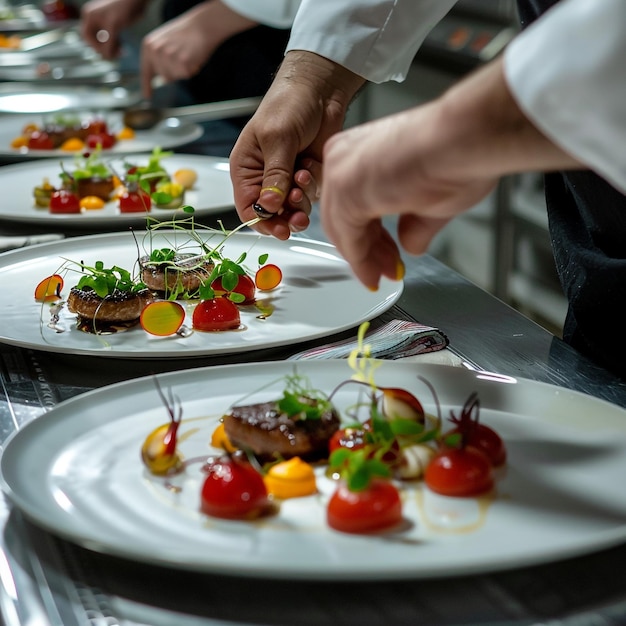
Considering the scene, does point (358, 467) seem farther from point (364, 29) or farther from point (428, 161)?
point (364, 29)

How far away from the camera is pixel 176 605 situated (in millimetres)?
728

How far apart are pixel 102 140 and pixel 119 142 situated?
99mm

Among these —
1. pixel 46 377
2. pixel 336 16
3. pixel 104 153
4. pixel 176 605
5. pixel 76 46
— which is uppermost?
pixel 336 16

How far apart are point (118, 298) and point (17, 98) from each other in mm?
2211

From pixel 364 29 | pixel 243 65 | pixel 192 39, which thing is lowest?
pixel 243 65

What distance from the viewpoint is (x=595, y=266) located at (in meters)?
1.33

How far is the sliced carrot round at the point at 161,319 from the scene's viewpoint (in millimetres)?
1229

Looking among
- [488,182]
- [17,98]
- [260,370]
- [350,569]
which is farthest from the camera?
[17,98]

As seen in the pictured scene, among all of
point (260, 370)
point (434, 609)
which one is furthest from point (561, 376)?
point (434, 609)

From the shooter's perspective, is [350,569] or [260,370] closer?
[350,569]

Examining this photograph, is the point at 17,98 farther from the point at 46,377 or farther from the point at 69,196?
the point at 46,377

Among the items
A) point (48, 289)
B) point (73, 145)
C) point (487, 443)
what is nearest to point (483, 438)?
point (487, 443)

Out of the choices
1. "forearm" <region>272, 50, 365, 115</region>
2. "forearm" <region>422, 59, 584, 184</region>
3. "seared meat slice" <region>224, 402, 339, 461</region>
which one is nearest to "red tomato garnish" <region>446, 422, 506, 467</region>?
"seared meat slice" <region>224, 402, 339, 461</region>

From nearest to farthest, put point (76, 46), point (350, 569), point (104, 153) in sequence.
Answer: point (350, 569) → point (104, 153) → point (76, 46)
